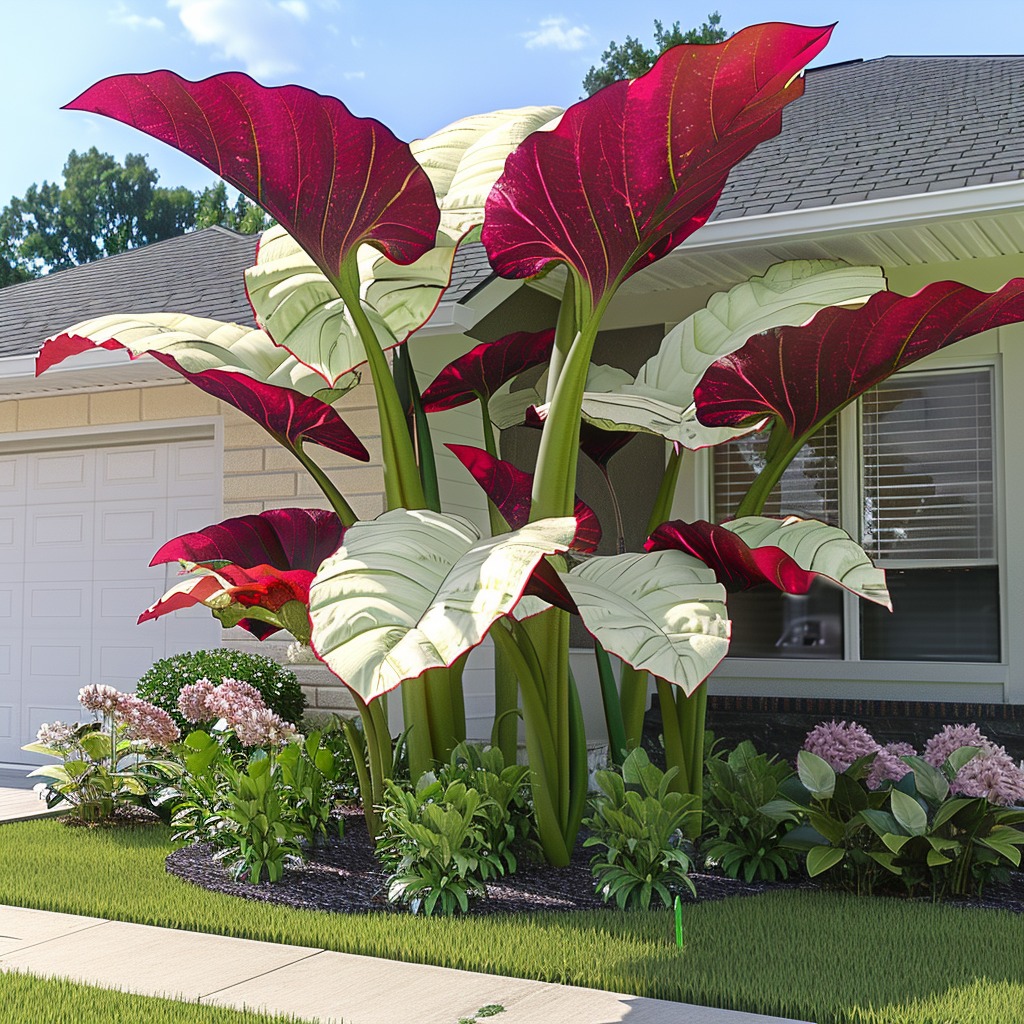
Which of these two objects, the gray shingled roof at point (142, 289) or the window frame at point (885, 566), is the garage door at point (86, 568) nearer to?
the gray shingled roof at point (142, 289)

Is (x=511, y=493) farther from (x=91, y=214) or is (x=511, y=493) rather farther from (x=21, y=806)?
(x=91, y=214)

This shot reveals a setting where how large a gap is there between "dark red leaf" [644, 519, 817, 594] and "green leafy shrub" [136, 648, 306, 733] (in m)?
2.73

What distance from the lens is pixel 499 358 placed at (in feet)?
18.0

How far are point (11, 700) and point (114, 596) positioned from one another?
46.8 inches

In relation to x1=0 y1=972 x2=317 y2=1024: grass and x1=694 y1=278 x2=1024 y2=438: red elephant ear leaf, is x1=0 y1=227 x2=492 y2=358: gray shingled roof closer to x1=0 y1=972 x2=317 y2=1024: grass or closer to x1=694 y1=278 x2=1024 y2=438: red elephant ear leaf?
x1=694 y1=278 x2=1024 y2=438: red elephant ear leaf

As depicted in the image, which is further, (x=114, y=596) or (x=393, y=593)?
(x=114, y=596)

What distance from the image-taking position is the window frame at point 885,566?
21.4 ft

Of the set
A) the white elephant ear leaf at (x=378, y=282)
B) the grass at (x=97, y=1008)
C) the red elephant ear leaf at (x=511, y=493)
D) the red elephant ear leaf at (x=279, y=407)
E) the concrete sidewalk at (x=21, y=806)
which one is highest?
the white elephant ear leaf at (x=378, y=282)

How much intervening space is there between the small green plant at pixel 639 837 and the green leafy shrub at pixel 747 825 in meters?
0.30

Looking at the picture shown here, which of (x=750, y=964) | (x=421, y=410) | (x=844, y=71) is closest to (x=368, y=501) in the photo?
(x=421, y=410)

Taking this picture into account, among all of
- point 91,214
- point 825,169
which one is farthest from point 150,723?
point 91,214

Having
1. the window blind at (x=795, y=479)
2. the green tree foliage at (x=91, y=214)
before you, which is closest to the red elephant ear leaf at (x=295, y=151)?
the window blind at (x=795, y=479)

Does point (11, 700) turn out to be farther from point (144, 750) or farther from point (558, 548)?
point (558, 548)

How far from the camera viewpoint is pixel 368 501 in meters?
6.74
